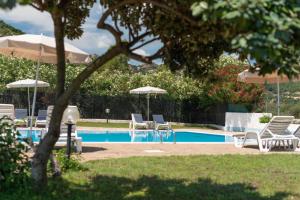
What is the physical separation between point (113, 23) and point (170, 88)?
84.3 ft

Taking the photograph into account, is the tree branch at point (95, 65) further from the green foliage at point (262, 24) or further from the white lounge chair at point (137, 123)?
the white lounge chair at point (137, 123)

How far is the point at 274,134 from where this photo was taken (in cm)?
1406

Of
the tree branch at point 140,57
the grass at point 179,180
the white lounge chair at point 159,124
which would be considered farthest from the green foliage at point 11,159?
the white lounge chair at point 159,124

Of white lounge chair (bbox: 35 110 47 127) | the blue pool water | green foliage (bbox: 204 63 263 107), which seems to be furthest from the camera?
green foliage (bbox: 204 63 263 107)

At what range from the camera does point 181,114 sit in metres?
32.3

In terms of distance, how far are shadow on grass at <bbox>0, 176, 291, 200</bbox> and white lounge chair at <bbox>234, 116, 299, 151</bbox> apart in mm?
6124

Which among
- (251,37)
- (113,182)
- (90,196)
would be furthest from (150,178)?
(251,37)

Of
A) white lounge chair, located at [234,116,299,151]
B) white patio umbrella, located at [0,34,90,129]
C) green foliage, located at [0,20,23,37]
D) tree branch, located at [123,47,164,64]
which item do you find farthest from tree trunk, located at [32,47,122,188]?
green foliage, located at [0,20,23,37]

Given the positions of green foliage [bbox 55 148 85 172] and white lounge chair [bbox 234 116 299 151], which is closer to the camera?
green foliage [bbox 55 148 85 172]

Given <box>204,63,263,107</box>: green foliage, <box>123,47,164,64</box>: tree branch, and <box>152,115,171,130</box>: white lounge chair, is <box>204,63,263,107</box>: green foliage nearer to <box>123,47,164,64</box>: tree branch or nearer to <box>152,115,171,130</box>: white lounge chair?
<box>152,115,171,130</box>: white lounge chair

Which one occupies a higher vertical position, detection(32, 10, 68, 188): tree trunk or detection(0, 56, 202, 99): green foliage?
detection(0, 56, 202, 99): green foliage

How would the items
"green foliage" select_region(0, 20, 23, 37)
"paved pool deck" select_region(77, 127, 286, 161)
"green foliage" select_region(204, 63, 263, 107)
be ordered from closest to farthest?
"paved pool deck" select_region(77, 127, 286, 161) < "green foliage" select_region(204, 63, 263, 107) < "green foliage" select_region(0, 20, 23, 37)

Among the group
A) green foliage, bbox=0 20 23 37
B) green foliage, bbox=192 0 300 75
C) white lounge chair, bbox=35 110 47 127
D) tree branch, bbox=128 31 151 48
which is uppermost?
green foliage, bbox=0 20 23 37

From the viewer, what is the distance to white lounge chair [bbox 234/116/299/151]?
13828 millimetres
